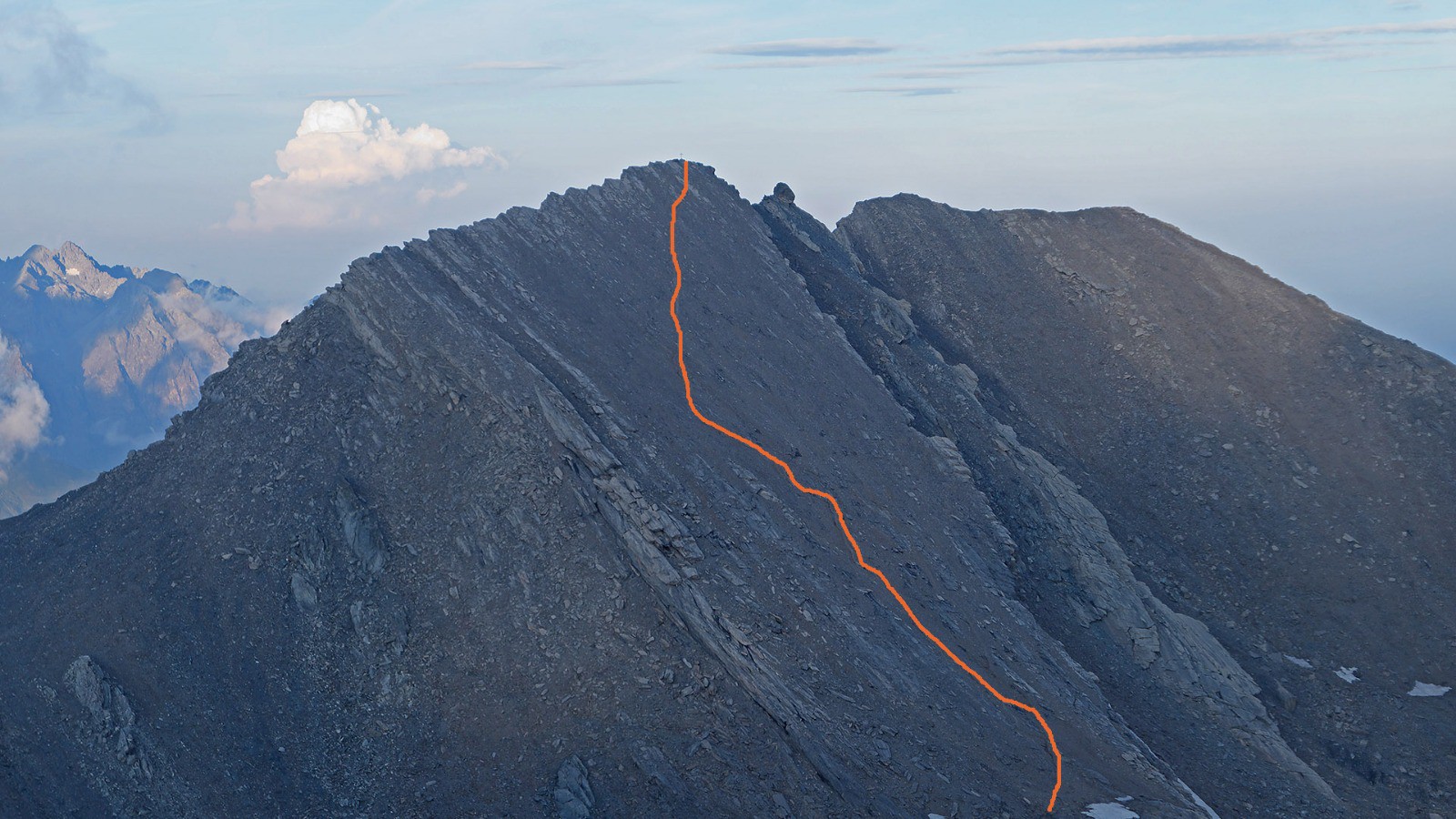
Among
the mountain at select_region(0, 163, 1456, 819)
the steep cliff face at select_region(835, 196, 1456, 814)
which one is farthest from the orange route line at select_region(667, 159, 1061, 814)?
the steep cliff face at select_region(835, 196, 1456, 814)

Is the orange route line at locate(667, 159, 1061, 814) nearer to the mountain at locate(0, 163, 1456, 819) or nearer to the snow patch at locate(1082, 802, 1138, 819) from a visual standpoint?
the mountain at locate(0, 163, 1456, 819)

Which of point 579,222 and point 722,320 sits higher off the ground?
point 579,222

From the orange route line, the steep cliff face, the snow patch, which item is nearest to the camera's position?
the snow patch

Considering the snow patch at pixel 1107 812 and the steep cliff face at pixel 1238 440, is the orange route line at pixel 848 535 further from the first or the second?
the steep cliff face at pixel 1238 440

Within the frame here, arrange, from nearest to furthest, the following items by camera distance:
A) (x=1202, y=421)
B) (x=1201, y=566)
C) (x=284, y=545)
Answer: (x=284, y=545) → (x=1201, y=566) → (x=1202, y=421)

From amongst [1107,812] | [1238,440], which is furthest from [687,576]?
[1238,440]

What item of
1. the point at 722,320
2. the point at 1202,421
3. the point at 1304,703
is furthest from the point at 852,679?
the point at 1202,421

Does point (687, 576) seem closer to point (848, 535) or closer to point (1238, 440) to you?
point (848, 535)

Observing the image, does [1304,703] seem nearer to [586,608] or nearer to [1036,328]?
[1036,328]
